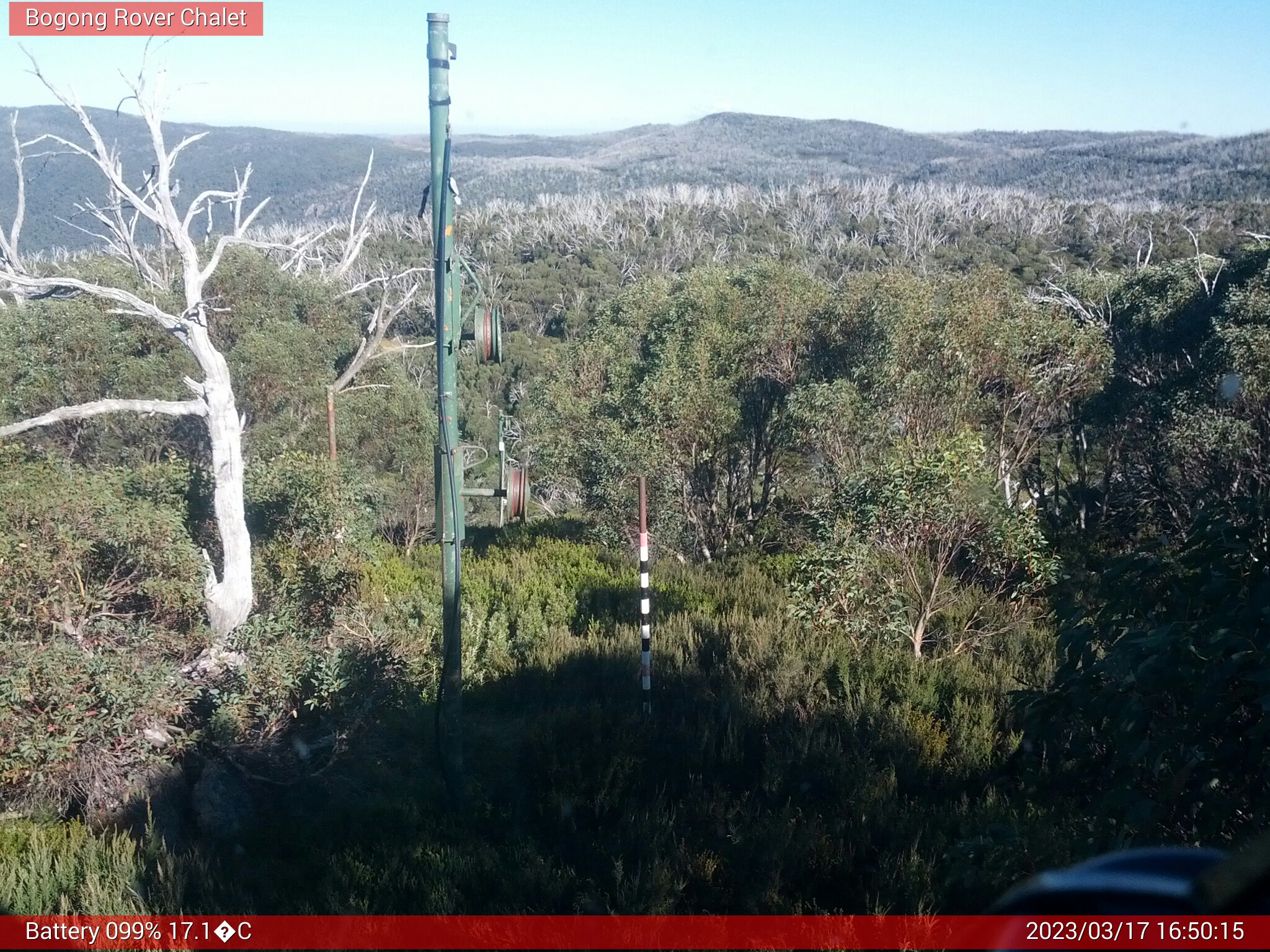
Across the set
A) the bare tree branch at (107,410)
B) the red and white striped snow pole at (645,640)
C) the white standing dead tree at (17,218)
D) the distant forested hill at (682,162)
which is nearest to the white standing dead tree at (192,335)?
the bare tree branch at (107,410)

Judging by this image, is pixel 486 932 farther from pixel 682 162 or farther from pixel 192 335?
pixel 682 162

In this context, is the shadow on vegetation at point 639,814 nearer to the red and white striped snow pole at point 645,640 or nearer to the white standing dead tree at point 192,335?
the red and white striped snow pole at point 645,640

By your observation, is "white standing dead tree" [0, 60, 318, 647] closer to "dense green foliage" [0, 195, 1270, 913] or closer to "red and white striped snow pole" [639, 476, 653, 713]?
"dense green foliage" [0, 195, 1270, 913]

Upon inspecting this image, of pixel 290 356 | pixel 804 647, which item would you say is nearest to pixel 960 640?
pixel 804 647

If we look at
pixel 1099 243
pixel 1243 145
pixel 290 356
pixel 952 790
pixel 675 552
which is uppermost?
pixel 1243 145

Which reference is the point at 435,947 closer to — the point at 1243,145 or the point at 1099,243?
the point at 1099,243

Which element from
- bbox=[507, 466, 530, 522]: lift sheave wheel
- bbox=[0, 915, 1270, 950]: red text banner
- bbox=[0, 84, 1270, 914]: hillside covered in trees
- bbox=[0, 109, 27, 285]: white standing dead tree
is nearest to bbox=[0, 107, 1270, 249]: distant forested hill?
bbox=[0, 109, 27, 285]: white standing dead tree

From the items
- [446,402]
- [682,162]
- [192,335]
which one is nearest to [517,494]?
[446,402]
